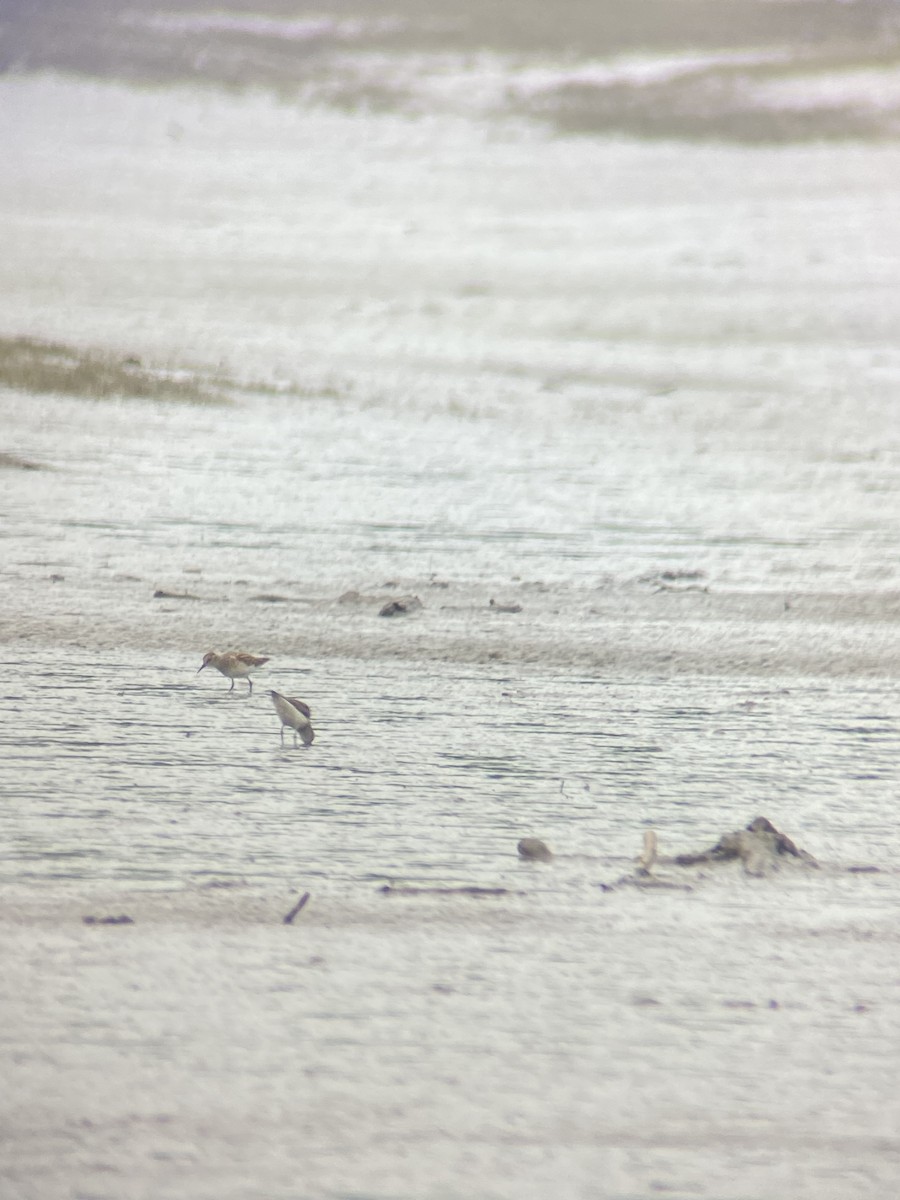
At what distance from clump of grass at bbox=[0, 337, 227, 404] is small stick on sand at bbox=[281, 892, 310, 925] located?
111 inches

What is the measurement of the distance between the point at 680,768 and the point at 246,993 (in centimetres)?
61

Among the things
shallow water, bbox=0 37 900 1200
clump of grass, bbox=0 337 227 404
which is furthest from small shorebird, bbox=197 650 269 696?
clump of grass, bbox=0 337 227 404

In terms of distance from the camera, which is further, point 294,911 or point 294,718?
point 294,718

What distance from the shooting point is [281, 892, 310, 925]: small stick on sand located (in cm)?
104

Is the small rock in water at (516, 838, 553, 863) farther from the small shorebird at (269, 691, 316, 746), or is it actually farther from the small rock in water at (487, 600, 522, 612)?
the small rock in water at (487, 600, 522, 612)

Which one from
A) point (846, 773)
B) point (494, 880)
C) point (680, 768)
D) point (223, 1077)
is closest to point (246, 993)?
point (223, 1077)

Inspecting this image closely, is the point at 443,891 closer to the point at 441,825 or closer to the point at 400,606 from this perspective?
the point at 441,825

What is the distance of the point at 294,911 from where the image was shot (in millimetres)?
1060

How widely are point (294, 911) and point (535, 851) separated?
0.22m

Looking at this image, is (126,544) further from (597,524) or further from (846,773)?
(846,773)

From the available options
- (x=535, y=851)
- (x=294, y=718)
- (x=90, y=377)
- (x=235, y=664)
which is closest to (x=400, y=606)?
(x=235, y=664)

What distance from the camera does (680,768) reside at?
4.64 feet

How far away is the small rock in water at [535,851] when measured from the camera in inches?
46.1

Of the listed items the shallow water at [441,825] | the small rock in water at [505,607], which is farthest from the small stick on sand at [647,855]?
the small rock in water at [505,607]
